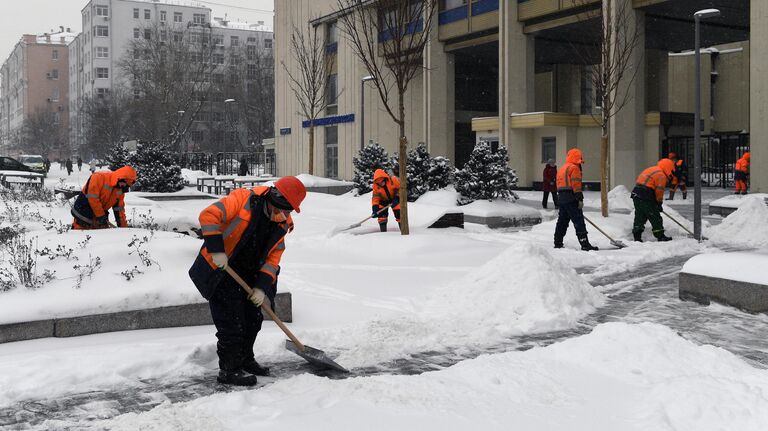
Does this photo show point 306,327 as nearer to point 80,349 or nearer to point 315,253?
point 80,349

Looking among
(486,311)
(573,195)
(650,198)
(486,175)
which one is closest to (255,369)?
(486,311)

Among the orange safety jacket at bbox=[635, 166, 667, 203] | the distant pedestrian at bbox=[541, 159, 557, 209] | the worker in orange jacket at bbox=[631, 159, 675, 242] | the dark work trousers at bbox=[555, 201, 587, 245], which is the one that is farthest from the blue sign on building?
the dark work trousers at bbox=[555, 201, 587, 245]

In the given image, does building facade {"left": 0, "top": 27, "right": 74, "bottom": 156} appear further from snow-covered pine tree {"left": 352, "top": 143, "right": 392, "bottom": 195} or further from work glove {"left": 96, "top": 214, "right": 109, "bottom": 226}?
work glove {"left": 96, "top": 214, "right": 109, "bottom": 226}

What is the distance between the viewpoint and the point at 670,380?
16.7 feet

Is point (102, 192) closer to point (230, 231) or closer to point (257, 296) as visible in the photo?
point (230, 231)

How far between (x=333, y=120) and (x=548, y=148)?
46.5 feet

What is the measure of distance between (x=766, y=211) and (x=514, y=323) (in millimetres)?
10374

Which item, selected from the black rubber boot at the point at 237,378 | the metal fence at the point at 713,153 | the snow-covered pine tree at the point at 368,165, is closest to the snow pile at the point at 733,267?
the black rubber boot at the point at 237,378

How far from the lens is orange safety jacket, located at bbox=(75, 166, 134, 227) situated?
9727 millimetres

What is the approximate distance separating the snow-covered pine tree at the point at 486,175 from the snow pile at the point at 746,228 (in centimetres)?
583

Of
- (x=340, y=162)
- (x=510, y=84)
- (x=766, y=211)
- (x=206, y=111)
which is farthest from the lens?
(x=206, y=111)

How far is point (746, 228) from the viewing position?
14.9m

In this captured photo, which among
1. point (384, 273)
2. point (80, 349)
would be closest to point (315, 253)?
point (384, 273)

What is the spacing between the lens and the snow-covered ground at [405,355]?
4.61m
